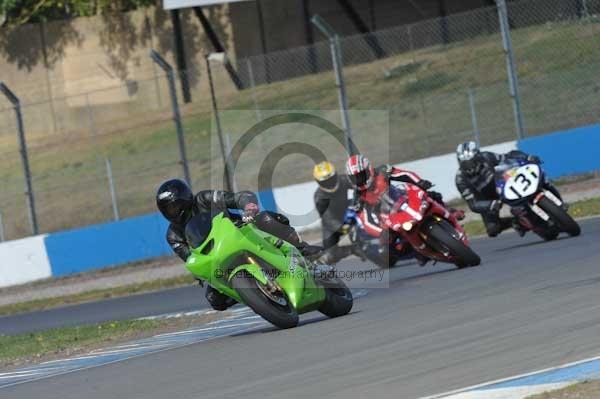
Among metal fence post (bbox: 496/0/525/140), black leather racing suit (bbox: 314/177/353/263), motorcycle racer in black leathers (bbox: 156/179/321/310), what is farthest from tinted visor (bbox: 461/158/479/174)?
metal fence post (bbox: 496/0/525/140)

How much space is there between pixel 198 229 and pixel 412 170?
11.8 meters

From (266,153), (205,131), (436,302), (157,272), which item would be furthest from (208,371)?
(205,131)

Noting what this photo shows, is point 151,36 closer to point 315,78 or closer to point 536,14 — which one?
point 315,78

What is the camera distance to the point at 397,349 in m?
7.95

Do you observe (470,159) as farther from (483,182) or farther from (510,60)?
(510,60)

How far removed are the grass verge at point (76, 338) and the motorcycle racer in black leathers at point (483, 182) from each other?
11.2 feet

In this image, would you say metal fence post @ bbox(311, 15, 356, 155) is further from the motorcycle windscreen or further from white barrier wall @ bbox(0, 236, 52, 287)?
the motorcycle windscreen

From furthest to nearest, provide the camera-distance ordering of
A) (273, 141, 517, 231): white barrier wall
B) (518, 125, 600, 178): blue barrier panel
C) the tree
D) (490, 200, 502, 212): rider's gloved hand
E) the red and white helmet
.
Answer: the tree, (273, 141, 517, 231): white barrier wall, (518, 125, 600, 178): blue barrier panel, (490, 200, 502, 212): rider's gloved hand, the red and white helmet

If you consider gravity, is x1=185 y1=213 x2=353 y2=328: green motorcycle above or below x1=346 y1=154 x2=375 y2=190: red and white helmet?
below

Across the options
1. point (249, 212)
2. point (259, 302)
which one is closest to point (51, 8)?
point (249, 212)

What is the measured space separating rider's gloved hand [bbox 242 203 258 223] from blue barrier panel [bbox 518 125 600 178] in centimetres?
1174

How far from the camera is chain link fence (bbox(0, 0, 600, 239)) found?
25.0m

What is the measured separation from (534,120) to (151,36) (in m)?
14.8

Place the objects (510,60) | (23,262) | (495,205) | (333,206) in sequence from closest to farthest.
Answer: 1. (495,205)
2. (333,206)
3. (510,60)
4. (23,262)
